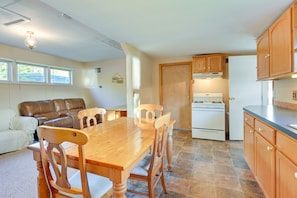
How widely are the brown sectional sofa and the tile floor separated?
300 cm

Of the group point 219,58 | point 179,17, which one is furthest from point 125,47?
point 219,58

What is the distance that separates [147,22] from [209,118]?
2681 mm

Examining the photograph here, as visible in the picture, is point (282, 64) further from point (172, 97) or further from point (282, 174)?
point (172, 97)

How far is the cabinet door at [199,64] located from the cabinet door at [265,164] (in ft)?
8.61

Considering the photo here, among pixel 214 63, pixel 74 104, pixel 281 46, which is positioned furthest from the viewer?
pixel 74 104

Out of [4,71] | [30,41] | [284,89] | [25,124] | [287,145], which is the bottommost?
[25,124]

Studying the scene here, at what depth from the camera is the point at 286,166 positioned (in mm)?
1216

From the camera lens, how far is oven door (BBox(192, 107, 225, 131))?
3.88m

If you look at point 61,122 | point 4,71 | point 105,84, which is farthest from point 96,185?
point 105,84

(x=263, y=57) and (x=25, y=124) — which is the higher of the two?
(x=263, y=57)

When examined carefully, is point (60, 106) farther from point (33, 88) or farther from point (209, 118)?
point (209, 118)

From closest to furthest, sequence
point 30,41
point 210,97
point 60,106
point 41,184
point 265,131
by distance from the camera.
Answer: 1. point 41,184
2. point 265,131
3. point 30,41
4. point 210,97
5. point 60,106

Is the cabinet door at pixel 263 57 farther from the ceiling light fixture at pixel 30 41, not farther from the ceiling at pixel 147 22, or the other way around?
the ceiling light fixture at pixel 30 41

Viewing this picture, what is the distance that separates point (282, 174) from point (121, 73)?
16.6ft
